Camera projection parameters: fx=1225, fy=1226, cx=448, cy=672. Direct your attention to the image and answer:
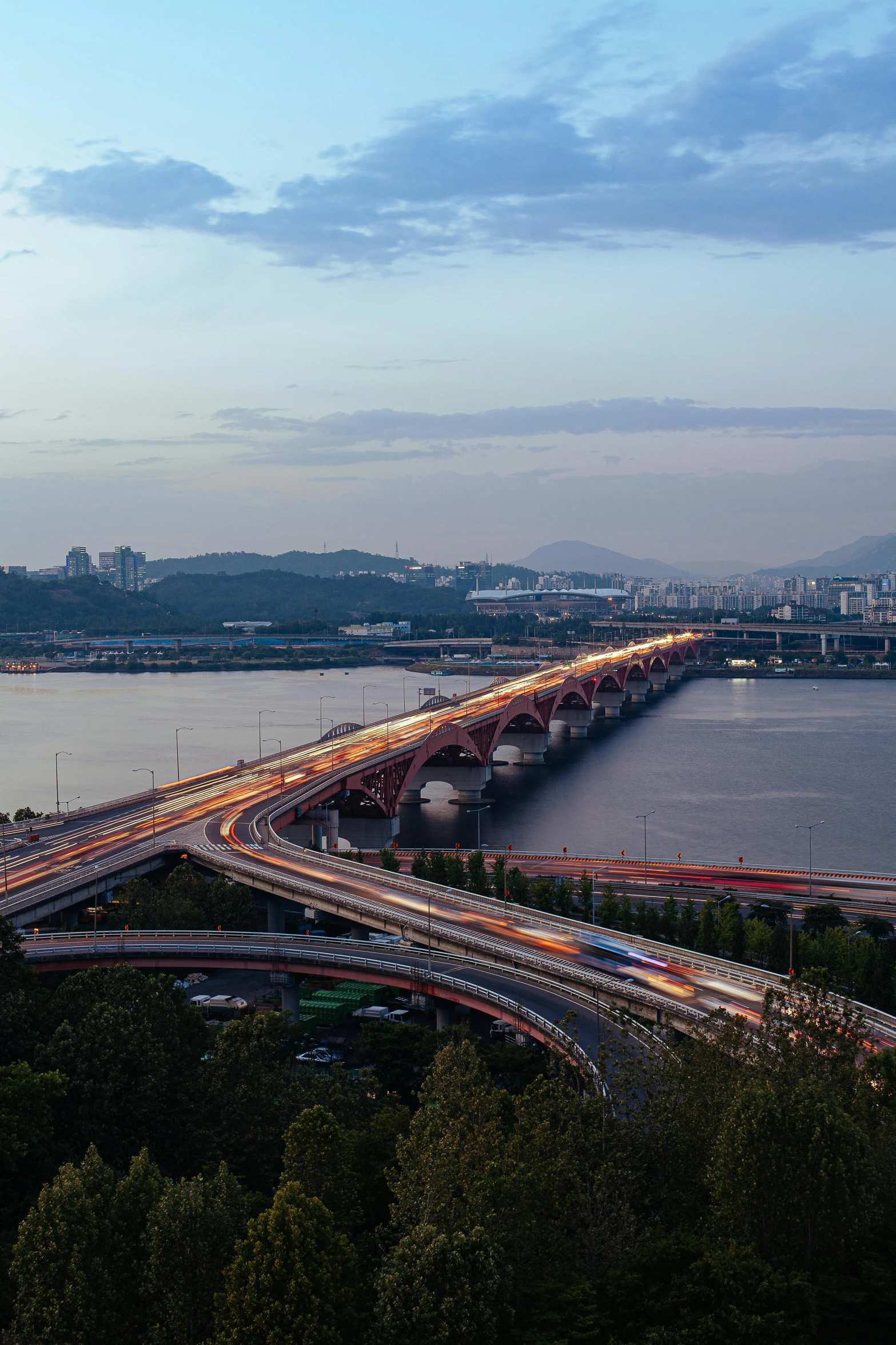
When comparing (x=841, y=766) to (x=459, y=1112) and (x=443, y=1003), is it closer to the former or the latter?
(x=443, y=1003)

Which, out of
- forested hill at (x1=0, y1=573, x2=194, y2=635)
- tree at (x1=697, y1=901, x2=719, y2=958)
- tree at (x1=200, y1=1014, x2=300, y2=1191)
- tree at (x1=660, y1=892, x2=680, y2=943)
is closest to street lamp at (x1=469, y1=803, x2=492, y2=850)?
tree at (x1=660, y1=892, x2=680, y2=943)

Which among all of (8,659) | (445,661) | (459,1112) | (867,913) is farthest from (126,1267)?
(8,659)

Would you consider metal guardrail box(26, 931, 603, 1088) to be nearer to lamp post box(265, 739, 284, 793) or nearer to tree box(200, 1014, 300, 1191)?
tree box(200, 1014, 300, 1191)

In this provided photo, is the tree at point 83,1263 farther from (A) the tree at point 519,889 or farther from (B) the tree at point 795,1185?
(A) the tree at point 519,889

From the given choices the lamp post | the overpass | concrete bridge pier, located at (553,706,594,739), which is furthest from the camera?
concrete bridge pier, located at (553,706,594,739)

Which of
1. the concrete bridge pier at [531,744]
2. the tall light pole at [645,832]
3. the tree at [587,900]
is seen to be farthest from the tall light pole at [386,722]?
the tree at [587,900]

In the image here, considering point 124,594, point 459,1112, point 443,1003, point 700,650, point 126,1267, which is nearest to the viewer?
point 126,1267
